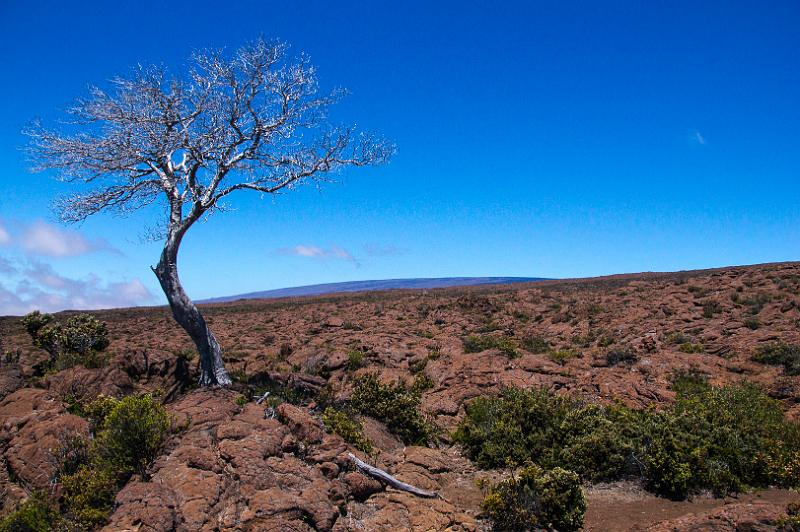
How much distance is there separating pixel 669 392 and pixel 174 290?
1172cm

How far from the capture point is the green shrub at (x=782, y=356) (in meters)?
12.2

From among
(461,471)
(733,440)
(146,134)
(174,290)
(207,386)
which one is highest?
(146,134)

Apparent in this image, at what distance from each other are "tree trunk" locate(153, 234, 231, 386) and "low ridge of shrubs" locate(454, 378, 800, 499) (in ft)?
18.5

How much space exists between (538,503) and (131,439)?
561cm

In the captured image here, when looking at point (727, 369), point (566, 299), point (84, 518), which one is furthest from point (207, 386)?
point (566, 299)

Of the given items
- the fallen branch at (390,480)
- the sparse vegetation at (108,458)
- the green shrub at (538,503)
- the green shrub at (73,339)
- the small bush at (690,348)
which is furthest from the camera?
the green shrub at (73,339)

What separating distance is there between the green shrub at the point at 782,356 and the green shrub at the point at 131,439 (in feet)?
46.0

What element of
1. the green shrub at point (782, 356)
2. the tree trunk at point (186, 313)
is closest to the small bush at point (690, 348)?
the green shrub at point (782, 356)

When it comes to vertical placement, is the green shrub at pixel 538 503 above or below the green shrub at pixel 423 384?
below

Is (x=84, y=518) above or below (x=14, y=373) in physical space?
below

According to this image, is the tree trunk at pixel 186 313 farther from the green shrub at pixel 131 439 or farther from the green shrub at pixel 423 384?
the green shrub at pixel 423 384

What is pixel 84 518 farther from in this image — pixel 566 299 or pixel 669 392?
pixel 566 299

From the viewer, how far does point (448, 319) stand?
2556 centimetres

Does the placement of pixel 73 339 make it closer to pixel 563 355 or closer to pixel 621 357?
pixel 563 355
